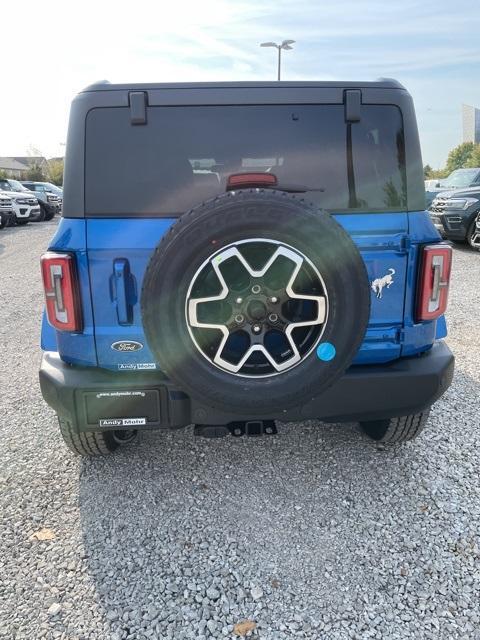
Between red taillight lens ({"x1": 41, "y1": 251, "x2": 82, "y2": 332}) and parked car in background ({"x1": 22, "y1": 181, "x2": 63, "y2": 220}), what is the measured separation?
20893 millimetres

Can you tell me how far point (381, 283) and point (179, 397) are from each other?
108cm

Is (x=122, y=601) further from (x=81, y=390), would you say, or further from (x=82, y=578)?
(x=81, y=390)

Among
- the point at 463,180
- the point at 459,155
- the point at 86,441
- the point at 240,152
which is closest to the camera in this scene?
the point at 240,152

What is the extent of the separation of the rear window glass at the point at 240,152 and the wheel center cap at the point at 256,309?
57 cm

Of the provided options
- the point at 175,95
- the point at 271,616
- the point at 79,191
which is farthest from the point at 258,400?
the point at 175,95

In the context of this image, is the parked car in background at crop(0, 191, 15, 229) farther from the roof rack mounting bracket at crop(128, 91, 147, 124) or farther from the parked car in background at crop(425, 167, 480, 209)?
the roof rack mounting bracket at crop(128, 91, 147, 124)

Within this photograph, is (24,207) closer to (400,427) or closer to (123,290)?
(123,290)

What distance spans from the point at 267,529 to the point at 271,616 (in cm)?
48

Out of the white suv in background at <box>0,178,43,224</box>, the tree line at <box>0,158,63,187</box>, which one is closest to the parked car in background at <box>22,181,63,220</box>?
the white suv in background at <box>0,178,43,224</box>

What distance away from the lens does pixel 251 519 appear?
8.00 ft

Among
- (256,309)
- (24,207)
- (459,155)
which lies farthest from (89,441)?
(459,155)

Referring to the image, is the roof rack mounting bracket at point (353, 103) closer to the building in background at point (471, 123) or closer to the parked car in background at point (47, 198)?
the parked car in background at point (47, 198)

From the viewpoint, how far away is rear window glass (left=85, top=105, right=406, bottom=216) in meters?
2.29

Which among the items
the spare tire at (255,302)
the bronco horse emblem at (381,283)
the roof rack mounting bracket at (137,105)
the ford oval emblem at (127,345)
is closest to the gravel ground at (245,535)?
the spare tire at (255,302)
